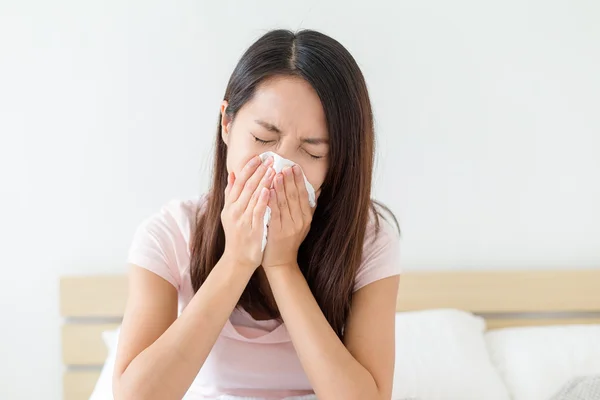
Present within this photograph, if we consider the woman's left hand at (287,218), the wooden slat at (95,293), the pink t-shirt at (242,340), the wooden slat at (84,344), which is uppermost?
the woman's left hand at (287,218)

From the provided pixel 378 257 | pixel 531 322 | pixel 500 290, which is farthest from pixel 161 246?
pixel 531 322

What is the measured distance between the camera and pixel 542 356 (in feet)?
5.80

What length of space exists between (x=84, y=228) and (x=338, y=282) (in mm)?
978

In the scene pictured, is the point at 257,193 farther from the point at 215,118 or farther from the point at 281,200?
the point at 215,118

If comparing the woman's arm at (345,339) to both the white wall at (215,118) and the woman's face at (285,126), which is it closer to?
the woman's face at (285,126)

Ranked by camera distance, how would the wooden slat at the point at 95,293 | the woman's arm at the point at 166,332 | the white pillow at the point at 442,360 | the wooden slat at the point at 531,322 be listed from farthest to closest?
the wooden slat at the point at 531,322
the wooden slat at the point at 95,293
the white pillow at the point at 442,360
the woman's arm at the point at 166,332

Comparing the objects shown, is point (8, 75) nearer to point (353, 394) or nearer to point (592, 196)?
point (353, 394)

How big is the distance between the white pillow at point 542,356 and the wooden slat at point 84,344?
1042mm

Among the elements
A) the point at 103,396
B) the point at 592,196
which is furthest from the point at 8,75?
the point at 592,196

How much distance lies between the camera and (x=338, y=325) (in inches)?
50.3

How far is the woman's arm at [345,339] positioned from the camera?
113 centimetres

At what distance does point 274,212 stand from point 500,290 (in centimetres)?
105

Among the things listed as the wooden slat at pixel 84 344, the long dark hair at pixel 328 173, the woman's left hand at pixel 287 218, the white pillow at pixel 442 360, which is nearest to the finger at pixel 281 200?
the woman's left hand at pixel 287 218

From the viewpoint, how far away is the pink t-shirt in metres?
1.26
